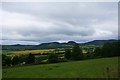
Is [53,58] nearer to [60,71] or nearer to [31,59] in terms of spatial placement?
[31,59]

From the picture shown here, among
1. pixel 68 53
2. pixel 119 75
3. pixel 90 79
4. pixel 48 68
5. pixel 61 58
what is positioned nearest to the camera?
pixel 119 75

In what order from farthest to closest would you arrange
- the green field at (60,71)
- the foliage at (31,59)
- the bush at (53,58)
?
the bush at (53,58) → the foliage at (31,59) → the green field at (60,71)

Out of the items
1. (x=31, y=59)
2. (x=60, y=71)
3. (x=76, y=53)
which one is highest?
(x=76, y=53)

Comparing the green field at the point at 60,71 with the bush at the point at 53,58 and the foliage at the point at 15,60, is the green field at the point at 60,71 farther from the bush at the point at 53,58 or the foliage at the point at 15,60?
the bush at the point at 53,58

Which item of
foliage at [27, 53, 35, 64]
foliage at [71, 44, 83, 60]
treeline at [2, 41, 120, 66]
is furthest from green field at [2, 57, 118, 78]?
foliage at [71, 44, 83, 60]

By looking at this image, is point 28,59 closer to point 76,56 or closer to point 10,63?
point 10,63

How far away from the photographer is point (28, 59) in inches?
1114

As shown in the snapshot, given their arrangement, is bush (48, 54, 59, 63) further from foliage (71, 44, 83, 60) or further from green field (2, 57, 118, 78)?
foliage (71, 44, 83, 60)

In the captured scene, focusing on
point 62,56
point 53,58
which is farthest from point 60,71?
point 62,56

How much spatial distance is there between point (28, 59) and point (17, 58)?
2.33 m

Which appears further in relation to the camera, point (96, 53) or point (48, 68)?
point (96, 53)

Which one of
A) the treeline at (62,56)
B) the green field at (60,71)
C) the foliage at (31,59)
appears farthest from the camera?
the foliage at (31,59)

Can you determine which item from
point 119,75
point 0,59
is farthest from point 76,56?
point 119,75

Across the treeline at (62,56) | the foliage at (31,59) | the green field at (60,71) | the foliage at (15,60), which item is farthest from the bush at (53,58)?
the foliage at (15,60)
